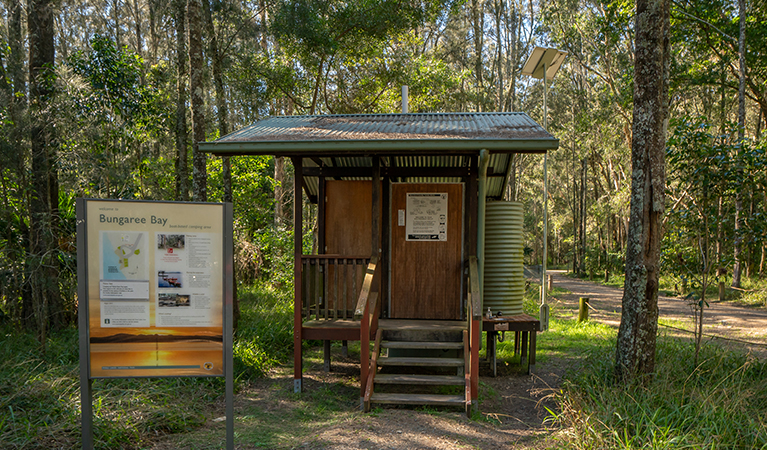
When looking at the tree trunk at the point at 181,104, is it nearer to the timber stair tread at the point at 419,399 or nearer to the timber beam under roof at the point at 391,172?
the timber beam under roof at the point at 391,172

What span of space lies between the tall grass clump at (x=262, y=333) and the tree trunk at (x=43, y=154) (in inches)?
107

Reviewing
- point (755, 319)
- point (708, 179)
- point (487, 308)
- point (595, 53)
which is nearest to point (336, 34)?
point (487, 308)

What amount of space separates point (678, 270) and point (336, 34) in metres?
10.4

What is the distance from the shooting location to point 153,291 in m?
3.66

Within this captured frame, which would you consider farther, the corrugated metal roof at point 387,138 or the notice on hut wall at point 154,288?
the corrugated metal roof at point 387,138

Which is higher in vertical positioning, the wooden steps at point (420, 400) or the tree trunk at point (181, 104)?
the tree trunk at point (181, 104)

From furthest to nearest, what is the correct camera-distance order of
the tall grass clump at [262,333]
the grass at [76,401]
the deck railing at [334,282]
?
1. the tall grass clump at [262,333]
2. the deck railing at [334,282]
3. the grass at [76,401]

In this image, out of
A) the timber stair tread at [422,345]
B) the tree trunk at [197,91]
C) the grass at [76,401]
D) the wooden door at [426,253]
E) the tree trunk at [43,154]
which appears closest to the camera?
the grass at [76,401]

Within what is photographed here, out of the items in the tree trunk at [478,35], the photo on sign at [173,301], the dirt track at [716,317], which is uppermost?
the tree trunk at [478,35]

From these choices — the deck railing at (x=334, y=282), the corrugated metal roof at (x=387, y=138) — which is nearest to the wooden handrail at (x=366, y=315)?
the deck railing at (x=334, y=282)

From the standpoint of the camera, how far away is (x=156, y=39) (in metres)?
20.2

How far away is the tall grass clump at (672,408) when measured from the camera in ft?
11.9

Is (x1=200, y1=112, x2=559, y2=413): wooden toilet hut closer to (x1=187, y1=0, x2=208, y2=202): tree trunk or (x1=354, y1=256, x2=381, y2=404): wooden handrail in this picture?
(x1=354, y1=256, x2=381, y2=404): wooden handrail

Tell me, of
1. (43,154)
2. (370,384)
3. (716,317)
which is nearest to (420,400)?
(370,384)
